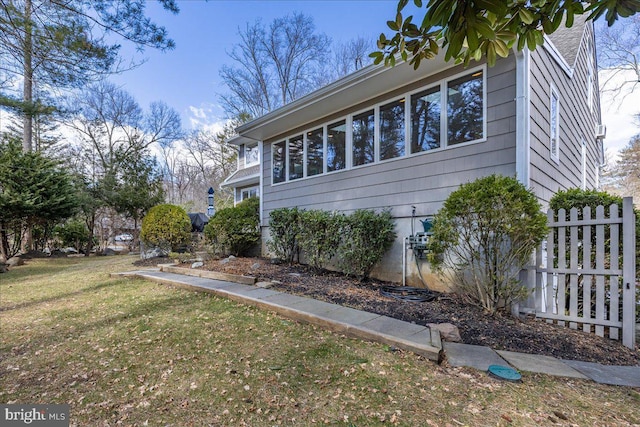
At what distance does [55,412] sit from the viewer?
202cm

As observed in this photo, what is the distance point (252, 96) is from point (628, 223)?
18223 millimetres

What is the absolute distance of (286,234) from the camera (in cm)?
664

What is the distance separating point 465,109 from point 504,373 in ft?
12.4

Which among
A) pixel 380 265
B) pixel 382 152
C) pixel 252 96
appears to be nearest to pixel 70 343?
→ pixel 380 265

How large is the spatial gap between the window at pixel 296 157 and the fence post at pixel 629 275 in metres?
5.74

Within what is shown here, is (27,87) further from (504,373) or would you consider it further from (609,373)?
(609,373)

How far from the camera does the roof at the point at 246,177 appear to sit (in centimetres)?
1184

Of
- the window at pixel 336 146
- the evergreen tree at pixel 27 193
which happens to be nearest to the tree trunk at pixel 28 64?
the evergreen tree at pixel 27 193

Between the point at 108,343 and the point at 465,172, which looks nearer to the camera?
the point at 108,343

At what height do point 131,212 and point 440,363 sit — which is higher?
point 131,212

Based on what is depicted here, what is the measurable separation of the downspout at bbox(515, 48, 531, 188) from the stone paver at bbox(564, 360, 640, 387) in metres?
2.19

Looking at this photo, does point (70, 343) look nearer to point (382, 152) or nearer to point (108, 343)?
point (108, 343)

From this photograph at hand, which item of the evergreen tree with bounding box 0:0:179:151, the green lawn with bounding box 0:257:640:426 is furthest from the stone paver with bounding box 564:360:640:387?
the evergreen tree with bounding box 0:0:179:151

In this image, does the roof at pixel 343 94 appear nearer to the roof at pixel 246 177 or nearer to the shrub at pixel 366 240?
the shrub at pixel 366 240
